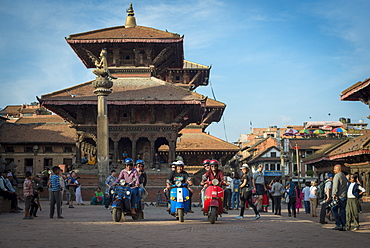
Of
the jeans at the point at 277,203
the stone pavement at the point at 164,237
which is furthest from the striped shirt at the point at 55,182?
the jeans at the point at 277,203

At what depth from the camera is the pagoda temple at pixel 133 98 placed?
33.2 meters

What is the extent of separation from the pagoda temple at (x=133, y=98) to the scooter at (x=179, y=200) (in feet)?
59.7

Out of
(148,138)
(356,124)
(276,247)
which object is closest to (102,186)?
(148,138)

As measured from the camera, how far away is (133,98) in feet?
109

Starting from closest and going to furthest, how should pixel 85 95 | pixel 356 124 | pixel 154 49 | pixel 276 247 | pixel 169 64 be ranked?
pixel 276 247, pixel 85 95, pixel 154 49, pixel 169 64, pixel 356 124

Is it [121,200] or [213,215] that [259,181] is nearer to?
[213,215]

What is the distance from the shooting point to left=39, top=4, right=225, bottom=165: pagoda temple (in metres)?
33.2

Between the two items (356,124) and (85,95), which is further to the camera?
(356,124)

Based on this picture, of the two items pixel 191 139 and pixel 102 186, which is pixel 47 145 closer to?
pixel 191 139

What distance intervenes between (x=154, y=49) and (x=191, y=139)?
1206cm

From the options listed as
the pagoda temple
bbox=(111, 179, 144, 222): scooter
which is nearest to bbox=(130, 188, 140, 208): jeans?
bbox=(111, 179, 144, 222): scooter

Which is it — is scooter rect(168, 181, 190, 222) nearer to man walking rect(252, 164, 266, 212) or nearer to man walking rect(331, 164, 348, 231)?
man walking rect(331, 164, 348, 231)

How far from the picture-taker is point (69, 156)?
214 ft

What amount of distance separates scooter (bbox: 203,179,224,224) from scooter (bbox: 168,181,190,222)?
0.55m
